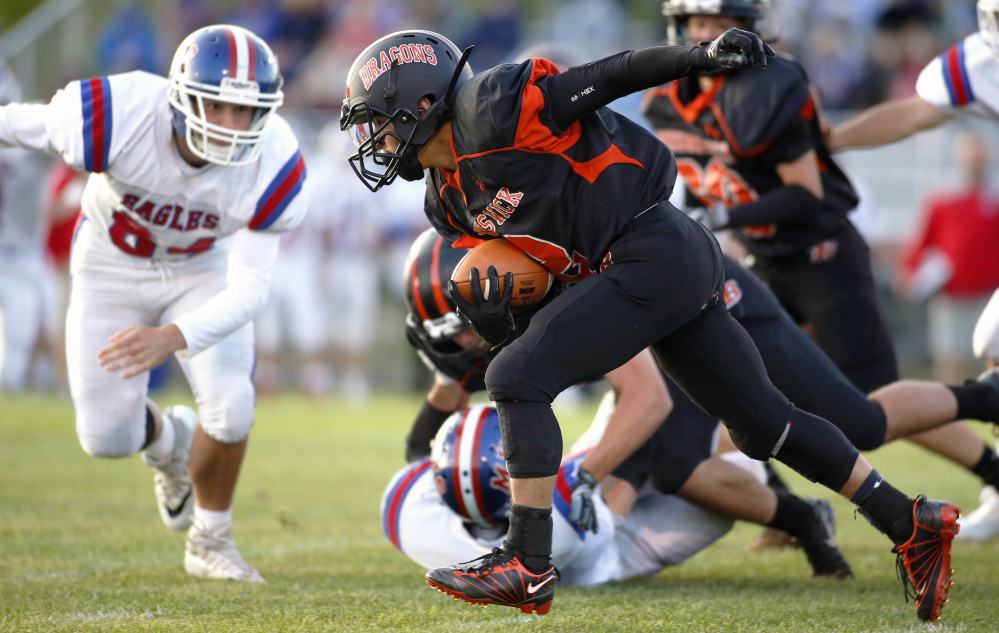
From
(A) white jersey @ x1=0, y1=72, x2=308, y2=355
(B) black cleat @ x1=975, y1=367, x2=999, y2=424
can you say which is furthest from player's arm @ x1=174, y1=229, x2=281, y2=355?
(B) black cleat @ x1=975, y1=367, x2=999, y2=424

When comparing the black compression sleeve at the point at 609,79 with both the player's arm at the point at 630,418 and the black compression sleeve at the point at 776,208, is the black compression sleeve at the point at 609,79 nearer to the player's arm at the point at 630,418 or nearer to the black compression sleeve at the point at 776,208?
the player's arm at the point at 630,418

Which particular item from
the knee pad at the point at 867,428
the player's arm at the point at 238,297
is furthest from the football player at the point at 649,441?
the player's arm at the point at 238,297

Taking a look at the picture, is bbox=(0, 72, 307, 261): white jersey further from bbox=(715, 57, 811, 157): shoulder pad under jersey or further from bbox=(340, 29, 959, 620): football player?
bbox=(715, 57, 811, 157): shoulder pad under jersey

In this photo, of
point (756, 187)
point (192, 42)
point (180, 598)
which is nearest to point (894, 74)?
point (756, 187)

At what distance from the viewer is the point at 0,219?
7699 millimetres

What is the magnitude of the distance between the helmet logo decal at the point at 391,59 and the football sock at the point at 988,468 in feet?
8.91

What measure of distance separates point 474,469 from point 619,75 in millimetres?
1321

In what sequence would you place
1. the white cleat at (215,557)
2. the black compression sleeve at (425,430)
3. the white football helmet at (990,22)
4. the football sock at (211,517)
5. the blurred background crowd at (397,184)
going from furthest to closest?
the blurred background crowd at (397,184) → the black compression sleeve at (425,430) → the white football helmet at (990,22) → the football sock at (211,517) → the white cleat at (215,557)

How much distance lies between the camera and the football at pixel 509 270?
9.18ft

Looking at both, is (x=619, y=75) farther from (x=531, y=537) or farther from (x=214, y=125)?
(x=214, y=125)

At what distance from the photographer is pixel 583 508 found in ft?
10.7

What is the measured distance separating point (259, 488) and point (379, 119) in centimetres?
314

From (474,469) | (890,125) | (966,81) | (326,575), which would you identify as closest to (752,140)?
(890,125)

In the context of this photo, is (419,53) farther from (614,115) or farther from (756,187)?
(756,187)
